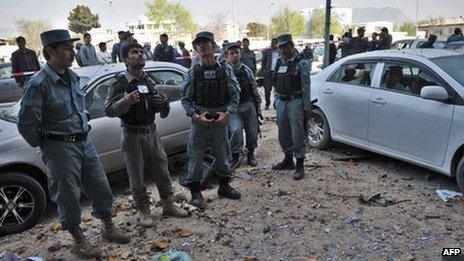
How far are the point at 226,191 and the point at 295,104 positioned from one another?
4.60ft

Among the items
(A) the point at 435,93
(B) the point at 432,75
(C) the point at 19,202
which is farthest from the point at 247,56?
(C) the point at 19,202

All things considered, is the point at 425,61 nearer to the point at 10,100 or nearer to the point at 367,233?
the point at 367,233

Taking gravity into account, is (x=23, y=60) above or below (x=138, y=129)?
above

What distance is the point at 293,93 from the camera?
17.9 ft

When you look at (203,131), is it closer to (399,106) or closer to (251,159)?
(251,159)

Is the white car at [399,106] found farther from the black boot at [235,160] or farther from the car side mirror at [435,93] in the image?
the black boot at [235,160]

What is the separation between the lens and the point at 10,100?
13.1m

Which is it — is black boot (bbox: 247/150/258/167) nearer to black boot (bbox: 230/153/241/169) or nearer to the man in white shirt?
black boot (bbox: 230/153/241/169)

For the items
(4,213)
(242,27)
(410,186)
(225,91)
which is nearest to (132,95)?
(225,91)

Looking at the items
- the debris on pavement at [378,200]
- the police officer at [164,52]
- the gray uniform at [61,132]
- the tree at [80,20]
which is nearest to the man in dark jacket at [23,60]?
the police officer at [164,52]

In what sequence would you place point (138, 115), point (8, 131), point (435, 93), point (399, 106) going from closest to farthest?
point (138, 115) → point (8, 131) → point (435, 93) → point (399, 106)

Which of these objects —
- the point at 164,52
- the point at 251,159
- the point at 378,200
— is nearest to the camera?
the point at 378,200

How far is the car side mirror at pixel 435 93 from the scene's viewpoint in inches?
185

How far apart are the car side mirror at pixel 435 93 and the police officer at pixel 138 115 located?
2831 mm
